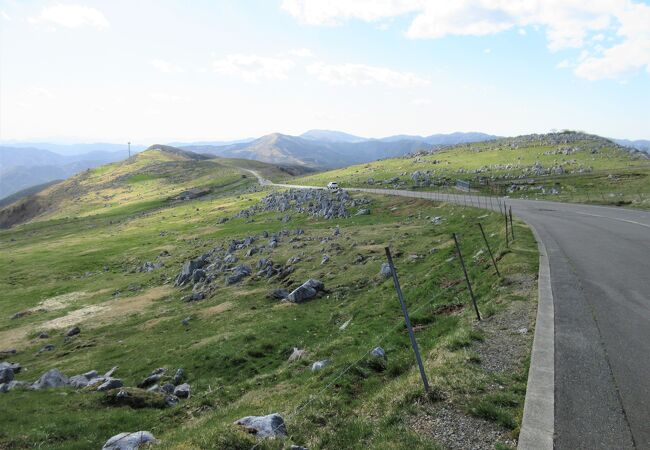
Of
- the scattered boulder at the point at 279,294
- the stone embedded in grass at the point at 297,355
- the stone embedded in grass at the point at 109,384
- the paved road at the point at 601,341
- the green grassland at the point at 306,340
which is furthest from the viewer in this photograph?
the scattered boulder at the point at 279,294

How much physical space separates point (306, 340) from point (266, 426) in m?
16.0

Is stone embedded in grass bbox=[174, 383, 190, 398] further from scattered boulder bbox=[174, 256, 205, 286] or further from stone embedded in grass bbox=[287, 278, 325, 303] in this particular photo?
scattered boulder bbox=[174, 256, 205, 286]

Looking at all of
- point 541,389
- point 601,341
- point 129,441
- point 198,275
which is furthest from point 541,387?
point 198,275

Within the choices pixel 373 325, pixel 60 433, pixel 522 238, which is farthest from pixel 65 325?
pixel 522 238

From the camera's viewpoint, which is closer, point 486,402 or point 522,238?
point 486,402

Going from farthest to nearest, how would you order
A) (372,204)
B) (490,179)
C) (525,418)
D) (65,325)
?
1. (490,179)
2. (372,204)
3. (65,325)
4. (525,418)

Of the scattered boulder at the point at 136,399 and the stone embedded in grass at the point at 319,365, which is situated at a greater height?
the stone embedded in grass at the point at 319,365

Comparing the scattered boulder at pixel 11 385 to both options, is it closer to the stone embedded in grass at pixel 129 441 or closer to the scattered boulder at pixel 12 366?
the scattered boulder at pixel 12 366

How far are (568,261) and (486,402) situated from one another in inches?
652

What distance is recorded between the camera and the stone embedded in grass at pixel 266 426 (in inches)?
425

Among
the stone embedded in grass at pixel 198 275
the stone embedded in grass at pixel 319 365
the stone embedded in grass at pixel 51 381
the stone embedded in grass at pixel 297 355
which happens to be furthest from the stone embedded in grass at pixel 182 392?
the stone embedded in grass at pixel 198 275

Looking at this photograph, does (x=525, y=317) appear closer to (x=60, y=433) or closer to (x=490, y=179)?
(x=60, y=433)

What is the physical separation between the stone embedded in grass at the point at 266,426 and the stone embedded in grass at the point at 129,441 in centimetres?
395

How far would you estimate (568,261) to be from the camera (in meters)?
23.0
